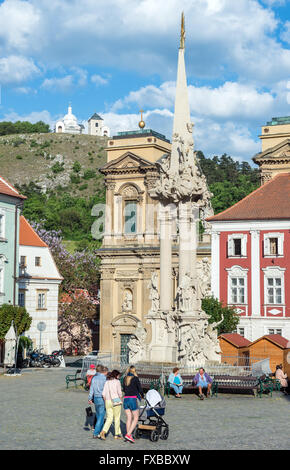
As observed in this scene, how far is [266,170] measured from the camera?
5122 cm

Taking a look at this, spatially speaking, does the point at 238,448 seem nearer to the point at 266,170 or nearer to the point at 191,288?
the point at 191,288

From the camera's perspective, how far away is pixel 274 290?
4412 cm

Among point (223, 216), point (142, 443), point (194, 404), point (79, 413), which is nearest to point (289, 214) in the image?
point (223, 216)

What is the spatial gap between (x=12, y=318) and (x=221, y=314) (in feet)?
39.0

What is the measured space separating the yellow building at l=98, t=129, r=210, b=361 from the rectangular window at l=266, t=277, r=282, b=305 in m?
8.96

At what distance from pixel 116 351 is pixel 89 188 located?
105 m

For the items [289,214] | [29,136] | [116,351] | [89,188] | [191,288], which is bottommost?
[116,351]

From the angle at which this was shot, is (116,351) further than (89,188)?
No

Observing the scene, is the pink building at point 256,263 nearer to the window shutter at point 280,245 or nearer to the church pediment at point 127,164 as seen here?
the window shutter at point 280,245

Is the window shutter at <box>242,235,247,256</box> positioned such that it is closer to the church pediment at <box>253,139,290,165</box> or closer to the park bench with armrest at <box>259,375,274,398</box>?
the church pediment at <box>253,139,290,165</box>

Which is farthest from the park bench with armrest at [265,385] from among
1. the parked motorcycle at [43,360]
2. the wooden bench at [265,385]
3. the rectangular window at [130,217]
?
the rectangular window at [130,217]

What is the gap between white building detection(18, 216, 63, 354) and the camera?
49969mm

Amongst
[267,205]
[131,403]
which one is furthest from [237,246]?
[131,403]

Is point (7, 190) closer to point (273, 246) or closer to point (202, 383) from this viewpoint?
point (273, 246)
